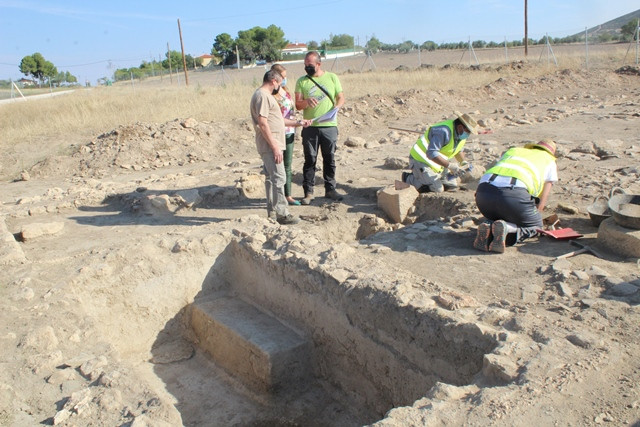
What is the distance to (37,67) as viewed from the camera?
44719 mm

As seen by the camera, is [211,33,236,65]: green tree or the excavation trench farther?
[211,33,236,65]: green tree

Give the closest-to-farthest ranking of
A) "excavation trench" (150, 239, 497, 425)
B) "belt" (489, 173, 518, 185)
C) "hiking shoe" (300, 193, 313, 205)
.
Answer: "excavation trench" (150, 239, 497, 425), "belt" (489, 173, 518, 185), "hiking shoe" (300, 193, 313, 205)


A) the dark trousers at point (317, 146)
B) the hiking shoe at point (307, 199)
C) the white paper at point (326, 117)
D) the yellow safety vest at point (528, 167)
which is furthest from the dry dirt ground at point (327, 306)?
the white paper at point (326, 117)

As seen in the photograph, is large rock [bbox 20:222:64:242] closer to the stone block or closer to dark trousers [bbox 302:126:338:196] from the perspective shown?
the stone block

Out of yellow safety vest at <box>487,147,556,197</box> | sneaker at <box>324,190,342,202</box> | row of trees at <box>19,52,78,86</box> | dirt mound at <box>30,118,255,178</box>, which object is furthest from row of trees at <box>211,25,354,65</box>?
yellow safety vest at <box>487,147,556,197</box>

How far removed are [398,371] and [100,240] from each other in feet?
12.1

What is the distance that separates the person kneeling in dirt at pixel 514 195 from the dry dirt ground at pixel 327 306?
0.54 ft

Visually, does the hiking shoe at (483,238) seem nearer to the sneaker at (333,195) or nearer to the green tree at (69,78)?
the sneaker at (333,195)

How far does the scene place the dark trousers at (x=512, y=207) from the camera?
4.82 metres

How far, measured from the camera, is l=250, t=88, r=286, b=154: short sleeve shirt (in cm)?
552

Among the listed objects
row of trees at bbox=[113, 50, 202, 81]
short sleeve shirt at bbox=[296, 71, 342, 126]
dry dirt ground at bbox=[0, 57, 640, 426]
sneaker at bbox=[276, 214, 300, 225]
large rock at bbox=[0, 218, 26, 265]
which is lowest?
dry dirt ground at bbox=[0, 57, 640, 426]

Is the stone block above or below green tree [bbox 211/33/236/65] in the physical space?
below

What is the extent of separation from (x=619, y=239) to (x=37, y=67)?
48.7m

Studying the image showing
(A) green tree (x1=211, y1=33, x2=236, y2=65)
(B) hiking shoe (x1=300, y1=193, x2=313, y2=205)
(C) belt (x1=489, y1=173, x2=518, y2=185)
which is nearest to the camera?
(C) belt (x1=489, y1=173, x2=518, y2=185)
